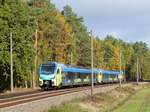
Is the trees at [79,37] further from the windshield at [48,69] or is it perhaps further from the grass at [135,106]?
the grass at [135,106]

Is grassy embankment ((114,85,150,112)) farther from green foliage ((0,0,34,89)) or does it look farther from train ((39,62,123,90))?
green foliage ((0,0,34,89))

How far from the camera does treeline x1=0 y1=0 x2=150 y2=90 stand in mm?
68812

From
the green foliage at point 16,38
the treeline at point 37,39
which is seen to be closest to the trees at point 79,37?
the treeline at point 37,39

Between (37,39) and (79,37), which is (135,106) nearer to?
(37,39)

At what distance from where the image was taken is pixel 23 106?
3259cm

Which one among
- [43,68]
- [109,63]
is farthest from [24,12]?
[109,63]

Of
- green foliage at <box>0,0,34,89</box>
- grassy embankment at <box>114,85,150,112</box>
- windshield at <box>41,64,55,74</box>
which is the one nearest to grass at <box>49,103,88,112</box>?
grassy embankment at <box>114,85,150,112</box>

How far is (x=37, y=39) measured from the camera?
10312cm

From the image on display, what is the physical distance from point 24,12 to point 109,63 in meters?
122

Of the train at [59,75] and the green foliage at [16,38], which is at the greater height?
the green foliage at [16,38]

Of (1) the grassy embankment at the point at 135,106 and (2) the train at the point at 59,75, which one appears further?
(2) the train at the point at 59,75

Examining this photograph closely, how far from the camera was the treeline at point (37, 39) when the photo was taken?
68.8 metres

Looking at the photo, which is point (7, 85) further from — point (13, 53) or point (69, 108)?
point (69, 108)

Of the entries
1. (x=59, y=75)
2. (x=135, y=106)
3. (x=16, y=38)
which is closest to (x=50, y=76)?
(x=59, y=75)
